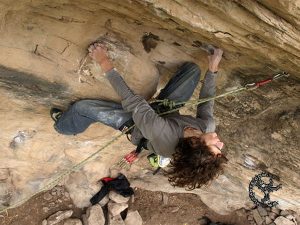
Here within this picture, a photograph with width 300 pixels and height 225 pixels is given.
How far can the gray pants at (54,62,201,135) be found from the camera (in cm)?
434

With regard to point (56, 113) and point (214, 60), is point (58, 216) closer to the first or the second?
point (56, 113)

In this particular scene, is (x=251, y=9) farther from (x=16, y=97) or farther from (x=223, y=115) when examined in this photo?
(x=16, y=97)

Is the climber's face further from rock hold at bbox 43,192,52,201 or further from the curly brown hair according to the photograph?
rock hold at bbox 43,192,52,201

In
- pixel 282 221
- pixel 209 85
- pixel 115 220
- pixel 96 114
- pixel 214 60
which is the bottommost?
pixel 115 220

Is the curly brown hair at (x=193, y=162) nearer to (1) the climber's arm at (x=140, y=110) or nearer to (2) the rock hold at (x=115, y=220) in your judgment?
(1) the climber's arm at (x=140, y=110)

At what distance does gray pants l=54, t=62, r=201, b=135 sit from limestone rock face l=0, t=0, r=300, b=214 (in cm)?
17

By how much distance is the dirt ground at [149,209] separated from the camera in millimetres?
7031

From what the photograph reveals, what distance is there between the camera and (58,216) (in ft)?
23.0

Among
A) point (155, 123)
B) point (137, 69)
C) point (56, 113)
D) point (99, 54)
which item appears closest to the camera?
point (155, 123)

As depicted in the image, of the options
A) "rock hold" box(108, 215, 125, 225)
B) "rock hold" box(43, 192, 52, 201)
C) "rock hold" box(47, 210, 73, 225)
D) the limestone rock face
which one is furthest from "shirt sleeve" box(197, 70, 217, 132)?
"rock hold" box(43, 192, 52, 201)

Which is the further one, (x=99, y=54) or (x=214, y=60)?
(x=214, y=60)

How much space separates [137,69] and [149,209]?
3.93 m

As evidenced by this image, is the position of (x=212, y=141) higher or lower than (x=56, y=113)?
higher

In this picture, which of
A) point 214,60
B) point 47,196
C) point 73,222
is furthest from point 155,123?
point 47,196
